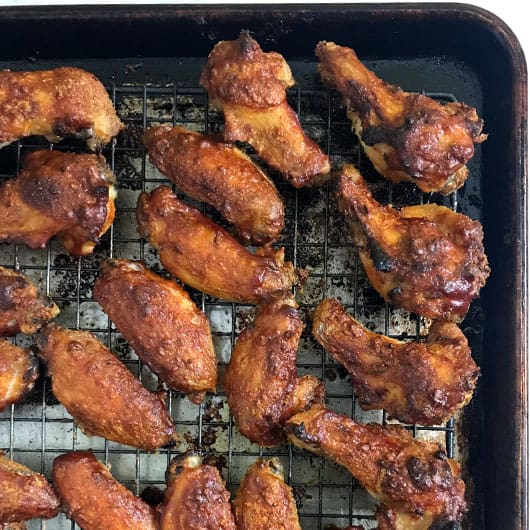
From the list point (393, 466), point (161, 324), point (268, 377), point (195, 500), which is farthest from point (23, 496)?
point (393, 466)

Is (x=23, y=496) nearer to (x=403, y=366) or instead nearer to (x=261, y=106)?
(x=403, y=366)

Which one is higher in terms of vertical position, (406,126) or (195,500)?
(406,126)

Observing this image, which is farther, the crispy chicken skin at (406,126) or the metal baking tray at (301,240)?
the metal baking tray at (301,240)

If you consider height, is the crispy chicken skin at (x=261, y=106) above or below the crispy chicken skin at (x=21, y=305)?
above

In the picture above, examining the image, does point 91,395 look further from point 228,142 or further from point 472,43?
point 472,43

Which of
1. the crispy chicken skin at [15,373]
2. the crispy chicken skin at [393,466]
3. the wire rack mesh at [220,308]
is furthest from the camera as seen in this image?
the wire rack mesh at [220,308]

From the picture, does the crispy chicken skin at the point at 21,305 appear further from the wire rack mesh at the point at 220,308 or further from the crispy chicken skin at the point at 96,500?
the crispy chicken skin at the point at 96,500

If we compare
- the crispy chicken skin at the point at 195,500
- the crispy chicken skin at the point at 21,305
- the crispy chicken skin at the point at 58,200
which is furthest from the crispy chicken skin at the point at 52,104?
the crispy chicken skin at the point at 195,500
